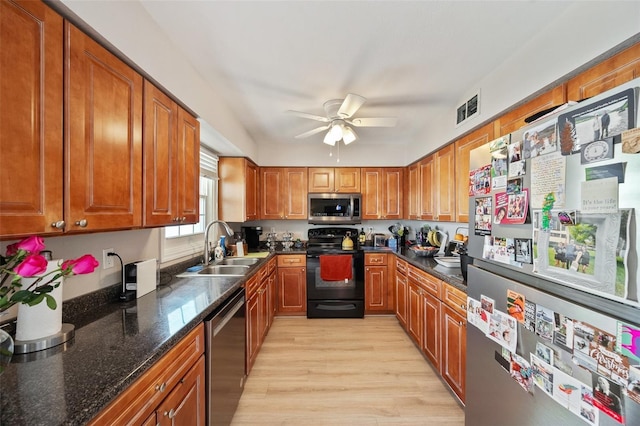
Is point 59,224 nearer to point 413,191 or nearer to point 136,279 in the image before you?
point 136,279

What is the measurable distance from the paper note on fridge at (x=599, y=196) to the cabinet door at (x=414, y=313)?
184 cm

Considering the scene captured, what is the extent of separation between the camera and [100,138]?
41.3 inches

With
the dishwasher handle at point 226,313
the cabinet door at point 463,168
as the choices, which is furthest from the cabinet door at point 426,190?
the dishwasher handle at point 226,313

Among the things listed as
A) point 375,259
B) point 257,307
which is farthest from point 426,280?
point 257,307

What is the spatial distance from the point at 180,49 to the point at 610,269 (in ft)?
7.52

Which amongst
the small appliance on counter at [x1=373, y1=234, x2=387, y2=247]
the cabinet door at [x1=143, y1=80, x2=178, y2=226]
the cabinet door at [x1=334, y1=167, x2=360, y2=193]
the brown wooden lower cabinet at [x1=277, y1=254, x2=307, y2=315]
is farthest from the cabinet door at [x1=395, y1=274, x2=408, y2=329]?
the cabinet door at [x1=143, y1=80, x2=178, y2=226]

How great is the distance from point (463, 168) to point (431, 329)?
57.3 inches

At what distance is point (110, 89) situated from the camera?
111cm

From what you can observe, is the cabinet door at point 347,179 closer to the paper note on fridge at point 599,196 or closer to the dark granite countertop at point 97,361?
the dark granite countertop at point 97,361

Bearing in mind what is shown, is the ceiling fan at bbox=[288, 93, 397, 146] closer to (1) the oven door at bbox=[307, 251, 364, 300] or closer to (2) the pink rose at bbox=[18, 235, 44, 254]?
(1) the oven door at bbox=[307, 251, 364, 300]

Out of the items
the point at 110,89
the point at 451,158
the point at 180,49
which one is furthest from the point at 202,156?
the point at 451,158

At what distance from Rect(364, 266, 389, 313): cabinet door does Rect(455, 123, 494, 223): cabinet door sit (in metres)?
1.44

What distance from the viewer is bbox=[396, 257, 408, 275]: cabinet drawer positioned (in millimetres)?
2952

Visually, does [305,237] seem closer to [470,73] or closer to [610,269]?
[470,73]
